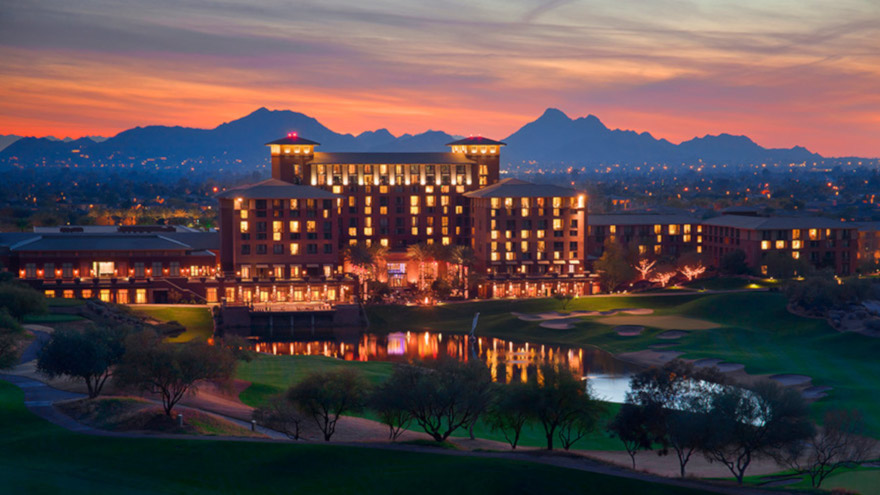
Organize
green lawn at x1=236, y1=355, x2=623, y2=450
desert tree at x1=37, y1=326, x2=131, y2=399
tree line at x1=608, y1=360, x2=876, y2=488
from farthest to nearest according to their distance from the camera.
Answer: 1. green lawn at x1=236, y1=355, x2=623, y2=450
2. desert tree at x1=37, y1=326, x2=131, y2=399
3. tree line at x1=608, y1=360, x2=876, y2=488

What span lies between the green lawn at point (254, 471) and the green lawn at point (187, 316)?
241 feet

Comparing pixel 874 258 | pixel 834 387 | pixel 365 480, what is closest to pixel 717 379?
pixel 365 480

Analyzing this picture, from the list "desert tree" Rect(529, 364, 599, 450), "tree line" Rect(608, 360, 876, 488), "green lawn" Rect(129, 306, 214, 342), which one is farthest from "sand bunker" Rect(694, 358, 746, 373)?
"green lawn" Rect(129, 306, 214, 342)

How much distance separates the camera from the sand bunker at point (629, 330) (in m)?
114

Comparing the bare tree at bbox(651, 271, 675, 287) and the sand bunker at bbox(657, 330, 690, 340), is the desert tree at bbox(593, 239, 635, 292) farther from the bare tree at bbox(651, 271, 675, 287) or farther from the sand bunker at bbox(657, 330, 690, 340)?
the sand bunker at bbox(657, 330, 690, 340)

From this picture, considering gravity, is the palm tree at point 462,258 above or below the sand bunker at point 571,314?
above

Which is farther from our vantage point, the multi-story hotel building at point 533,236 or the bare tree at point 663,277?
the multi-story hotel building at point 533,236

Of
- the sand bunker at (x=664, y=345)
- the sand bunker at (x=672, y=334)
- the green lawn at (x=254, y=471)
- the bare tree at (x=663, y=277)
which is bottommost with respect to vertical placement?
the sand bunker at (x=664, y=345)

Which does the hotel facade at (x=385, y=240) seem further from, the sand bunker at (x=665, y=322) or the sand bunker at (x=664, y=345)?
the sand bunker at (x=664, y=345)

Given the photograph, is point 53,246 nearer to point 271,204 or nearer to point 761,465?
point 271,204

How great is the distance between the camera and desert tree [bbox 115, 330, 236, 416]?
5997cm

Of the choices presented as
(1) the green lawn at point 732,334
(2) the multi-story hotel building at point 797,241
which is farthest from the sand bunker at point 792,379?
(2) the multi-story hotel building at point 797,241

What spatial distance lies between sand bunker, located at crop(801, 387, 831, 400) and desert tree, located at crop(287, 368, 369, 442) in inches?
1558

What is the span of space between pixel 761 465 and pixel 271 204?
10414cm
